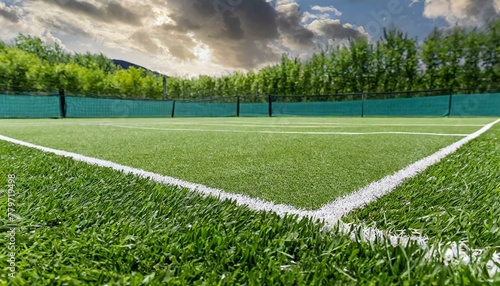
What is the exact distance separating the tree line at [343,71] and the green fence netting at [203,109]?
1648cm

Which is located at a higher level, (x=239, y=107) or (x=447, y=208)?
(x=239, y=107)

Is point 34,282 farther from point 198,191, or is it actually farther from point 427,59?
point 427,59

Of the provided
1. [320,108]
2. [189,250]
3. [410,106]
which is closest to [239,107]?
[320,108]

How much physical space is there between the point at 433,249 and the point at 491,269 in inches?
4.8

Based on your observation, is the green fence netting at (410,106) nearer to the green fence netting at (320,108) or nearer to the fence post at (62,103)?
the green fence netting at (320,108)

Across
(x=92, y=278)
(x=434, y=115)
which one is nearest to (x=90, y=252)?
(x=92, y=278)

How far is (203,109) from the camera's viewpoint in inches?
830

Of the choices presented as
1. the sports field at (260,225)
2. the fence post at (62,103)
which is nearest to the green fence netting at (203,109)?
the fence post at (62,103)

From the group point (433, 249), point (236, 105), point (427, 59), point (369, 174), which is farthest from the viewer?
point (427, 59)

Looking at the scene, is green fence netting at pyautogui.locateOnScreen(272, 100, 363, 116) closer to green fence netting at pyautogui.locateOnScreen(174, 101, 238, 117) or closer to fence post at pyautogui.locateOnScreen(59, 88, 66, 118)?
green fence netting at pyautogui.locateOnScreen(174, 101, 238, 117)

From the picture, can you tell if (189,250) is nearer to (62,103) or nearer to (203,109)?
(62,103)

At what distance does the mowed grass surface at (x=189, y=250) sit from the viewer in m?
0.67

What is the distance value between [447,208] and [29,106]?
2057cm

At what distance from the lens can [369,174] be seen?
168 cm
